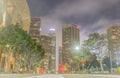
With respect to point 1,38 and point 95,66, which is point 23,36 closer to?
point 1,38

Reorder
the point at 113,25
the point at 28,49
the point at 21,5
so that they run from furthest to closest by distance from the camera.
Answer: the point at 113,25, the point at 21,5, the point at 28,49

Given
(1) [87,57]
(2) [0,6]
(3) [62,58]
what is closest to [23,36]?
(2) [0,6]

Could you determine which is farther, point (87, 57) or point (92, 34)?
point (87, 57)

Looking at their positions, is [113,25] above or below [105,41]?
above

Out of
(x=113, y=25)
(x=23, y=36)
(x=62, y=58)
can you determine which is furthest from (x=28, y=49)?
(x=62, y=58)

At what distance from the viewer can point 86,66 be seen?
98938mm

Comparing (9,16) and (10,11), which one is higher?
(10,11)

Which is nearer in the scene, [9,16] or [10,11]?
[10,11]

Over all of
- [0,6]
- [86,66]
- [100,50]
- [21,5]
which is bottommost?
[86,66]

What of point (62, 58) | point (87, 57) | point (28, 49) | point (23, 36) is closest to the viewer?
point (23, 36)

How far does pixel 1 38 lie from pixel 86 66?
2281 inches

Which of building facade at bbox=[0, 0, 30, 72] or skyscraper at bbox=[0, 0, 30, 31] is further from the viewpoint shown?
skyscraper at bbox=[0, 0, 30, 31]

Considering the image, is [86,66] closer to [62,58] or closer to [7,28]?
[7,28]

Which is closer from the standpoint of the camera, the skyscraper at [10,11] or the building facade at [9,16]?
the building facade at [9,16]
